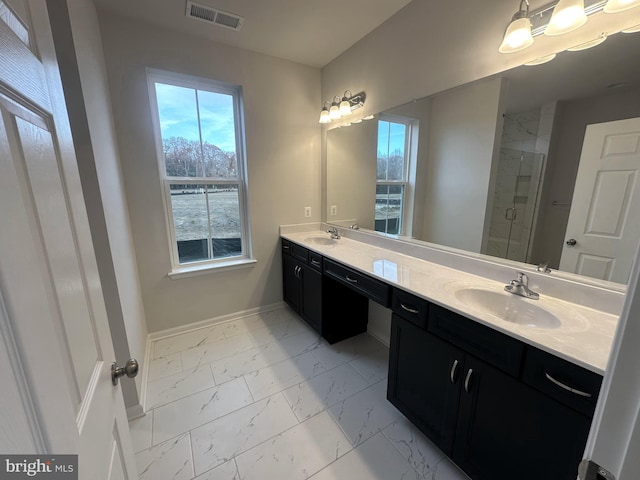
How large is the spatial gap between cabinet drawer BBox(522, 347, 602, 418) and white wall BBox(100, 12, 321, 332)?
2.34 m

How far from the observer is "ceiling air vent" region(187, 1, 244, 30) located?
6.06ft

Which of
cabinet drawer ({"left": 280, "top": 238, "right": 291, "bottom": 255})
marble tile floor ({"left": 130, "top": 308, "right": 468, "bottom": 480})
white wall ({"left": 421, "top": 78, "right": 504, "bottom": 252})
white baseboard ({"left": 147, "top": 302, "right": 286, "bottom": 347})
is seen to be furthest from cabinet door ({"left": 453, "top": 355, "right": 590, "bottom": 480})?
white baseboard ({"left": 147, "top": 302, "right": 286, "bottom": 347})

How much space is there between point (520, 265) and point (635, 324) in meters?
1.24

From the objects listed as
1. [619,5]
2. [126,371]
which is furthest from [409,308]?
[619,5]

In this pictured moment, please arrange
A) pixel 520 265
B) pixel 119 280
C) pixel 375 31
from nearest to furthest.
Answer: pixel 520 265 → pixel 119 280 → pixel 375 31

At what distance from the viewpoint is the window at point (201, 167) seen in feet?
7.52

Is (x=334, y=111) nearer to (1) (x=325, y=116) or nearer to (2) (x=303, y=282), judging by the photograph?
(1) (x=325, y=116)

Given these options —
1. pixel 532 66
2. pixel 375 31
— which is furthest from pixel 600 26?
pixel 375 31

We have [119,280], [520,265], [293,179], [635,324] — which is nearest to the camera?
[635,324]

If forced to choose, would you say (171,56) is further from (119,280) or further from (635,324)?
(635,324)

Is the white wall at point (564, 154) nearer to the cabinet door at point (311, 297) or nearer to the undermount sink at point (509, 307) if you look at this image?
the undermount sink at point (509, 307)

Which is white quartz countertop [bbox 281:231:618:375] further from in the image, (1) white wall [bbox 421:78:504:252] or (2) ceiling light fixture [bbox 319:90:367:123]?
(2) ceiling light fixture [bbox 319:90:367:123]

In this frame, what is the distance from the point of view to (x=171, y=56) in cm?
213

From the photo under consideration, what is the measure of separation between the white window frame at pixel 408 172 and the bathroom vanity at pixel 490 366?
0.42 metres
